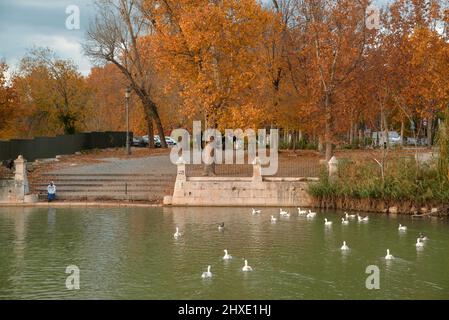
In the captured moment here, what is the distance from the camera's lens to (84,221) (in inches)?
1075

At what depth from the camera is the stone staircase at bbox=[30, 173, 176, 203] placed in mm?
33562

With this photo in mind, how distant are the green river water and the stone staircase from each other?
367cm

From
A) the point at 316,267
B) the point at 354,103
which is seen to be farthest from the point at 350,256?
the point at 354,103

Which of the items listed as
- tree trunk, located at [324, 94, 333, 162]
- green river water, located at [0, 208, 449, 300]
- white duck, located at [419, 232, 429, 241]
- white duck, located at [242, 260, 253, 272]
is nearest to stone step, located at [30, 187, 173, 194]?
green river water, located at [0, 208, 449, 300]

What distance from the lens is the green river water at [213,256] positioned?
16344 mm

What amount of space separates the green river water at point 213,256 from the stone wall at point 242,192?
286 centimetres

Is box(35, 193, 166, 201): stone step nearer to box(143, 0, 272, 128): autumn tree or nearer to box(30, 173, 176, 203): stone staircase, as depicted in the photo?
box(30, 173, 176, 203): stone staircase

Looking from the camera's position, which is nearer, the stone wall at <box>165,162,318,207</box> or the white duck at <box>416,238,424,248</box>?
the white duck at <box>416,238,424,248</box>

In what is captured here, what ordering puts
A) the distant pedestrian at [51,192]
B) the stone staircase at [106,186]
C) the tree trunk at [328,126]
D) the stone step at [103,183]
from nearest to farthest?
the distant pedestrian at [51,192]
the stone staircase at [106,186]
the stone step at [103,183]
the tree trunk at [328,126]

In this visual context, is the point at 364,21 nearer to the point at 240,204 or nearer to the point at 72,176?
the point at 240,204

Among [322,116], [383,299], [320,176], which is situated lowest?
[383,299]

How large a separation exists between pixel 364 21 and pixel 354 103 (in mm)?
6418

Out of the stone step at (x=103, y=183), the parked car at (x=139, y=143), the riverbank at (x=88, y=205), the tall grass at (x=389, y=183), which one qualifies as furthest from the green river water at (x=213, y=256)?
the parked car at (x=139, y=143)

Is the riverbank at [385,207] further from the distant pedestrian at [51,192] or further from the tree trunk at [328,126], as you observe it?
the distant pedestrian at [51,192]
